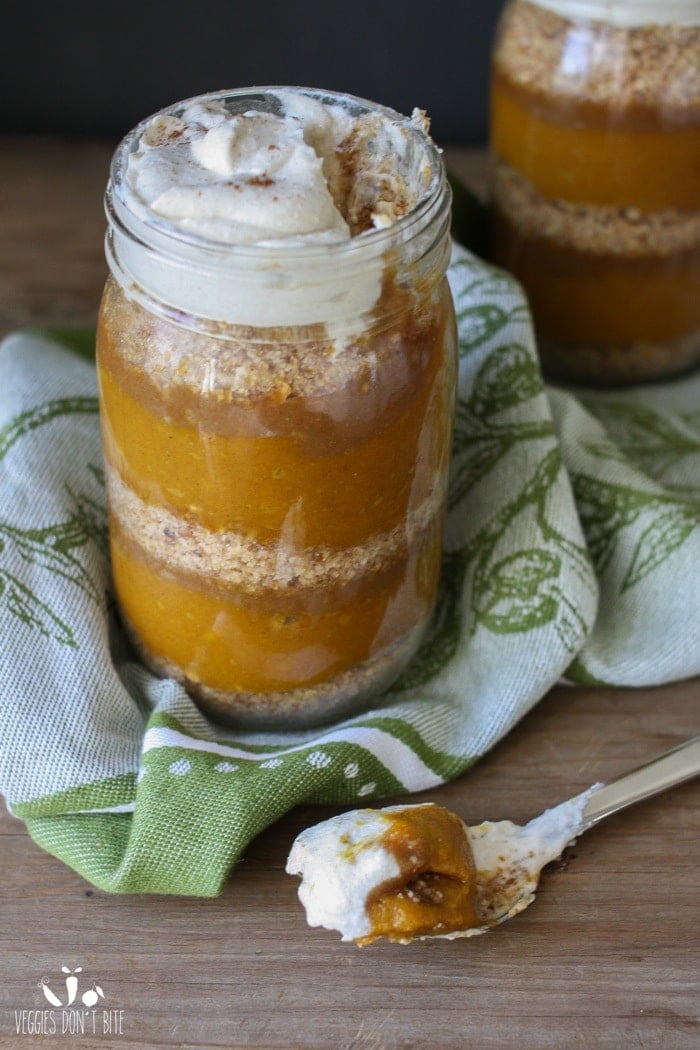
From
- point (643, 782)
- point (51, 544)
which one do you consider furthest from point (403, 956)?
point (51, 544)

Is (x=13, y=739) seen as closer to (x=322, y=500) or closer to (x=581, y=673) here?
(x=322, y=500)

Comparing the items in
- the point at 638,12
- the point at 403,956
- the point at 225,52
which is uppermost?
the point at 638,12

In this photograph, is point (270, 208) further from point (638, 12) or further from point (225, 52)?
point (225, 52)

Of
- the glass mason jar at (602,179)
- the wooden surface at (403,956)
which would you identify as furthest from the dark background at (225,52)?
the wooden surface at (403,956)

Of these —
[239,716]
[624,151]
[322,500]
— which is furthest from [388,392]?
[624,151]

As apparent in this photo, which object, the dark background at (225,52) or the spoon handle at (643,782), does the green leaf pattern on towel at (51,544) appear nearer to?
the spoon handle at (643,782)
